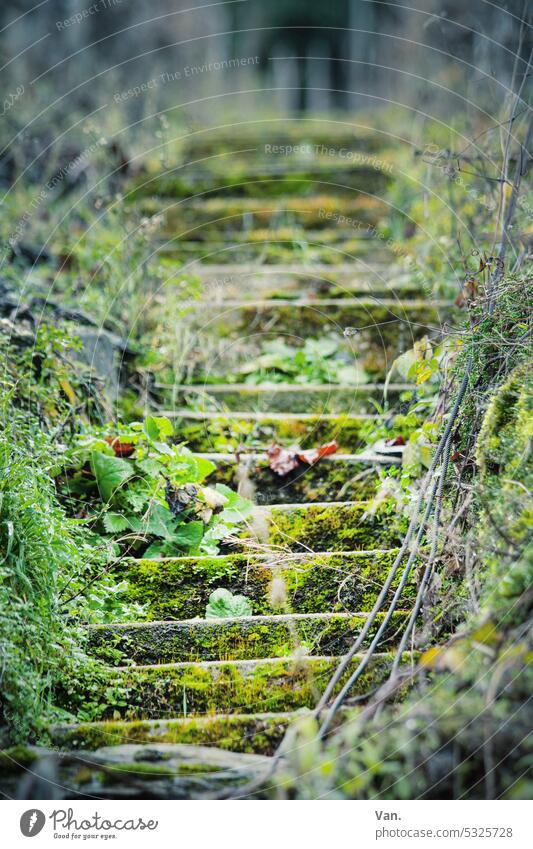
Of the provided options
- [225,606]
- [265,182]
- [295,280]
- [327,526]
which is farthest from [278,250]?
[225,606]

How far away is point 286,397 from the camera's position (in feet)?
11.6

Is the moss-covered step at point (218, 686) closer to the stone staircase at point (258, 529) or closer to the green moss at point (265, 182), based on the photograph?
Answer: the stone staircase at point (258, 529)

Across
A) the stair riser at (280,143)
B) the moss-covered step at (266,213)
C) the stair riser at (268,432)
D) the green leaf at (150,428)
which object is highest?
the stair riser at (280,143)

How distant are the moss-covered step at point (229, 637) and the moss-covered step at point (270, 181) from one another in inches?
164

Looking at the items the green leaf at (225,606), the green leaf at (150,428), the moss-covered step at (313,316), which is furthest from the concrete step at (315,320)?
the green leaf at (225,606)

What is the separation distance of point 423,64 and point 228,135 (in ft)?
7.11

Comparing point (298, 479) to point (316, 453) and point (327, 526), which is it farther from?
point (327, 526)

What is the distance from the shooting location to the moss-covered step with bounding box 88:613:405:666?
2.12m

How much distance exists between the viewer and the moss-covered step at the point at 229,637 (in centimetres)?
212

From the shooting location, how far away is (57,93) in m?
7.25

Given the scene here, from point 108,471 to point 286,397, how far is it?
119cm

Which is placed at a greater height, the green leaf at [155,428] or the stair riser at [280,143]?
the stair riser at [280,143]

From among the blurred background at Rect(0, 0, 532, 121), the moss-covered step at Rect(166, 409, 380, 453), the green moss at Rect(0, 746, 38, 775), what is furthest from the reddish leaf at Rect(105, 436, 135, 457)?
the blurred background at Rect(0, 0, 532, 121)

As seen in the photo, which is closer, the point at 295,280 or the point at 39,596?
the point at 39,596
